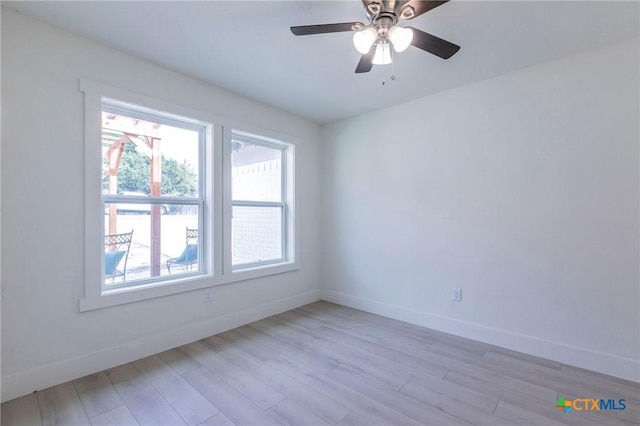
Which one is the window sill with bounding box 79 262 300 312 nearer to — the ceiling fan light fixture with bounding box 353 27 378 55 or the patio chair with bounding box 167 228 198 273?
the patio chair with bounding box 167 228 198 273

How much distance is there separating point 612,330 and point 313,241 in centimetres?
310

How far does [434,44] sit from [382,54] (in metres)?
0.32

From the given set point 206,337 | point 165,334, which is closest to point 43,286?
point 165,334

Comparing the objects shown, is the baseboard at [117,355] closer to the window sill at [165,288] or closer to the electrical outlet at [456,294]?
the window sill at [165,288]

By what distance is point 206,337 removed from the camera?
2.89 m

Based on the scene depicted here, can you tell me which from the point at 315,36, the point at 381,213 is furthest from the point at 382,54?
the point at 381,213

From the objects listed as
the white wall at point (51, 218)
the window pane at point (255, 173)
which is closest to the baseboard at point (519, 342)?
the window pane at point (255, 173)

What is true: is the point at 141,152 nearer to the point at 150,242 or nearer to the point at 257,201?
the point at 150,242

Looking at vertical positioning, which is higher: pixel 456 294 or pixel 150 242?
pixel 150 242

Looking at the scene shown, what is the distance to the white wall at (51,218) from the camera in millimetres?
1927

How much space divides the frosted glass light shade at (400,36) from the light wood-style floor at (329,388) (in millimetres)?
2241

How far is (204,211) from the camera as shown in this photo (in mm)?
3018

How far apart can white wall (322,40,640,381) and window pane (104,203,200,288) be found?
6.79ft

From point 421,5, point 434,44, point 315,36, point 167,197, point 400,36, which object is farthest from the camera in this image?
point 167,197
